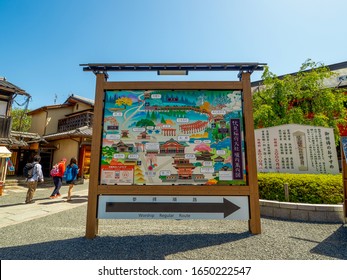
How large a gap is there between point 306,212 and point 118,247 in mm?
5471

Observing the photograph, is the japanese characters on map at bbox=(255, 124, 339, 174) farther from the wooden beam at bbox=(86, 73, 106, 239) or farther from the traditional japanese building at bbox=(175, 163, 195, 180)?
the wooden beam at bbox=(86, 73, 106, 239)

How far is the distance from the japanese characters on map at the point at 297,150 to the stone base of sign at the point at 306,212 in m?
2.76

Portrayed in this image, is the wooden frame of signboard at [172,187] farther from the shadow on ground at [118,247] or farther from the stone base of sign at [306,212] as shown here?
the stone base of sign at [306,212]

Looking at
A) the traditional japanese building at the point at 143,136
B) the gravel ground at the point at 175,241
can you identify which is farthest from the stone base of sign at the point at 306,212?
the traditional japanese building at the point at 143,136

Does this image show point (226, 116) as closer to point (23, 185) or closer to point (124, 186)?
point (124, 186)

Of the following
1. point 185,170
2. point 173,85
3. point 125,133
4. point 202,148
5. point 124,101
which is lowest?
point 185,170

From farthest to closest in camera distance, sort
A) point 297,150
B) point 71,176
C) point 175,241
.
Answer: point 71,176 → point 297,150 → point 175,241

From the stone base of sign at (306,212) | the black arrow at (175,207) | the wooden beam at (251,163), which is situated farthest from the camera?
the stone base of sign at (306,212)

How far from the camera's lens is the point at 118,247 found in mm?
3850

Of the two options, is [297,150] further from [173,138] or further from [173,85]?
[173,85]

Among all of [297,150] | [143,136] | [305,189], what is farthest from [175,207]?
[297,150]

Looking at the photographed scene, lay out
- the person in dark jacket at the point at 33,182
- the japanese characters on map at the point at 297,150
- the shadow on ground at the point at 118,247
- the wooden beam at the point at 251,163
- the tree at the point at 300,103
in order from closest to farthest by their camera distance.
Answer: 1. the shadow on ground at the point at 118,247
2. the wooden beam at the point at 251,163
3. the japanese characters on map at the point at 297,150
4. the person in dark jacket at the point at 33,182
5. the tree at the point at 300,103

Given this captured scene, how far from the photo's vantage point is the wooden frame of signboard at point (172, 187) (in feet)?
14.3

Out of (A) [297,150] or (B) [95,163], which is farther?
(A) [297,150]
